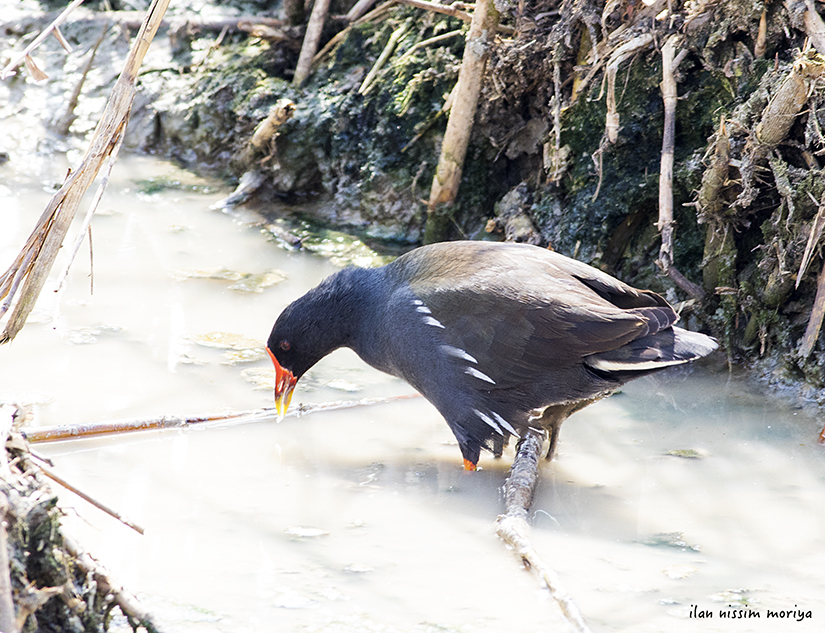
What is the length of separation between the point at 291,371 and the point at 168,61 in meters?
4.98

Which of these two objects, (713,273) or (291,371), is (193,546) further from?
(713,273)

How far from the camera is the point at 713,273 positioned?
14.1ft

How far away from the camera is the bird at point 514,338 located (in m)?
3.21

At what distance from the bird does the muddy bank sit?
96cm

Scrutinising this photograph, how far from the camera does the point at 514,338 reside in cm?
326

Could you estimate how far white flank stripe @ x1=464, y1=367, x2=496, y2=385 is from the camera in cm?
329

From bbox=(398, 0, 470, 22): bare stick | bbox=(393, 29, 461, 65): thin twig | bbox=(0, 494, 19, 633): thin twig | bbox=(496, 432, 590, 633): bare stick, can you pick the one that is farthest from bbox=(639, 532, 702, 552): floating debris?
bbox=(393, 29, 461, 65): thin twig

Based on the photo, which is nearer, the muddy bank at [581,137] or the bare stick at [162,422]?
the bare stick at [162,422]

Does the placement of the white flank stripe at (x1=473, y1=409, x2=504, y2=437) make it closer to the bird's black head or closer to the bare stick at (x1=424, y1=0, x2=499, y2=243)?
the bird's black head

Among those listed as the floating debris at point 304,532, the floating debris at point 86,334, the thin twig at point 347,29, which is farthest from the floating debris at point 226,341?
the thin twig at point 347,29

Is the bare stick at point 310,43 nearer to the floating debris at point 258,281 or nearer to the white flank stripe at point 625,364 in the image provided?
the floating debris at point 258,281

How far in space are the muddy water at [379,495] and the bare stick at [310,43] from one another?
2441 mm

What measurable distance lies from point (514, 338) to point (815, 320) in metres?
1.65

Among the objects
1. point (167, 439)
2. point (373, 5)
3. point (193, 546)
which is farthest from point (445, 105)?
point (193, 546)
